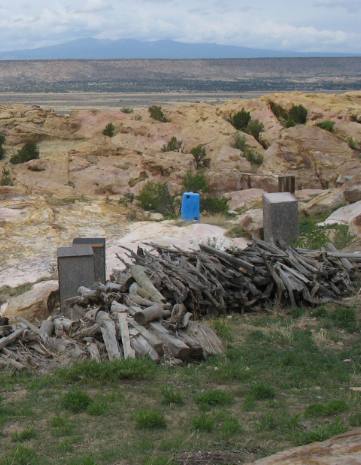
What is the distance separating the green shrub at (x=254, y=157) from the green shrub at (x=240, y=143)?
30.4 inches

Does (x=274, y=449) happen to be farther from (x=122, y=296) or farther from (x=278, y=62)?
(x=278, y=62)

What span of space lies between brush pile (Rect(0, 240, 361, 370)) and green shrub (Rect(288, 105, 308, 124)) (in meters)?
23.5

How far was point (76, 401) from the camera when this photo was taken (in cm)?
669

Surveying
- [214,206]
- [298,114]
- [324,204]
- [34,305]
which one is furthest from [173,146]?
[34,305]

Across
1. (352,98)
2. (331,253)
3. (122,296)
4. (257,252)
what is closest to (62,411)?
(122,296)

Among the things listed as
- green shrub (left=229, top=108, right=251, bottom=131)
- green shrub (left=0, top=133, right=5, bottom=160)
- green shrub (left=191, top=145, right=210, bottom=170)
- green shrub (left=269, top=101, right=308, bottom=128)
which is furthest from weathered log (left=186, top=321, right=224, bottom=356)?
green shrub (left=229, top=108, right=251, bottom=131)

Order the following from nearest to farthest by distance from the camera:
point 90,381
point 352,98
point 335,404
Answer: point 335,404
point 90,381
point 352,98

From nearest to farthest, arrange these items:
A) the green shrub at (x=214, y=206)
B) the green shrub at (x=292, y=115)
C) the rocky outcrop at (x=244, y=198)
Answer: the green shrub at (x=214, y=206) < the rocky outcrop at (x=244, y=198) < the green shrub at (x=292, y=115)

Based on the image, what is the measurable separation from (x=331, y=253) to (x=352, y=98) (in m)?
28.2

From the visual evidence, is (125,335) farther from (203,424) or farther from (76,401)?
(203,424)

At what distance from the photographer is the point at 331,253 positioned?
452 inches

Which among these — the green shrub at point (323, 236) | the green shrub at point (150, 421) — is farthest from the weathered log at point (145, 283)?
the green shrub at point (323, 236)

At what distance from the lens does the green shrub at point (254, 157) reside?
1120 inches

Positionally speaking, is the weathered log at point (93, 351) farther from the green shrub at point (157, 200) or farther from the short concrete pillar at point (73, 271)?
the green shrub at point (157, 200)
